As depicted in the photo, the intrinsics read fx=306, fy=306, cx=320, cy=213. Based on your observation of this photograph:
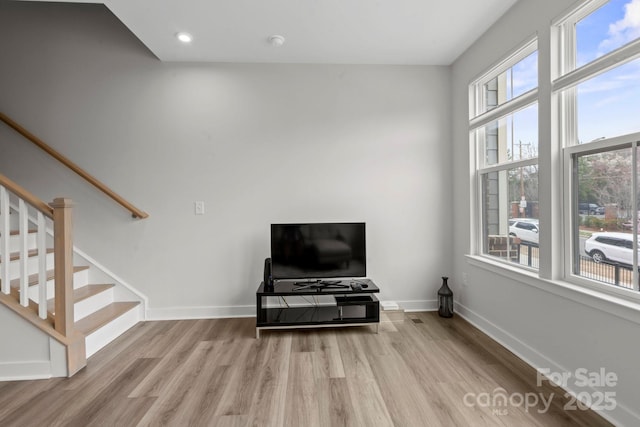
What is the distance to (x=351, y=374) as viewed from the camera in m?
2.09

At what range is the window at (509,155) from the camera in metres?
2.30

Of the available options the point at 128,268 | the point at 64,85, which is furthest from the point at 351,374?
the point at 64,85

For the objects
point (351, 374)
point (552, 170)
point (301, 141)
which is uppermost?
point (301, 141)

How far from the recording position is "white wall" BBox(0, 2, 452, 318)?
3074 mm

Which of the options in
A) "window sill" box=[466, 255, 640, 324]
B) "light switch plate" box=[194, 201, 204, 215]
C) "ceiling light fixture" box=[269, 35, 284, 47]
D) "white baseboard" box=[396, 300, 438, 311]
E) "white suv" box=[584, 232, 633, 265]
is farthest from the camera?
"white baseboard" box=[396, 300, 438, 311]

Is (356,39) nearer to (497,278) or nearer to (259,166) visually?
(259,166)

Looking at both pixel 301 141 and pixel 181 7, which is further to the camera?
pixel 301 141

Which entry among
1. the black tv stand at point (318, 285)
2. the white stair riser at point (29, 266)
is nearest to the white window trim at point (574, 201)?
the black tv stand at point (318, 285)

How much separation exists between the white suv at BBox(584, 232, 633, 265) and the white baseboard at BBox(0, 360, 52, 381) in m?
3.60

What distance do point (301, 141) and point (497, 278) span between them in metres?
2.24

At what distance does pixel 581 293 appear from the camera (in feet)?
5.80

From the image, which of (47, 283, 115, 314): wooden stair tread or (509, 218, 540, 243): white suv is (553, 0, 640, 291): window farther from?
(47, 283, 115, 314): wooden stair tread

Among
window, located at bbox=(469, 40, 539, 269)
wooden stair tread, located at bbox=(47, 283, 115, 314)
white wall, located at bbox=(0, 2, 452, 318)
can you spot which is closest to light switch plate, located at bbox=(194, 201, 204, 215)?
white wall, located at bbox=(0, 2, 452, 318)

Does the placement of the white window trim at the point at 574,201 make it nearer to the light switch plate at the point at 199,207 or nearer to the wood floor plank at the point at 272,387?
the wood floor plank at the point at 272,387
